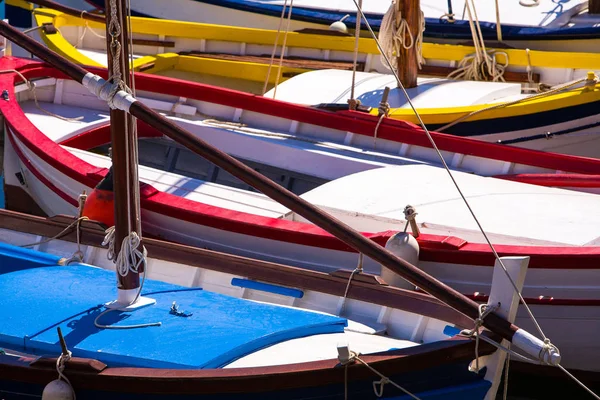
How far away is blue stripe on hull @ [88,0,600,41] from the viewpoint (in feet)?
36.3

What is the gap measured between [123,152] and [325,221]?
1220mm

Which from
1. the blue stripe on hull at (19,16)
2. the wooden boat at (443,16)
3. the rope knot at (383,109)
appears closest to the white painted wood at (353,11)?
the wooden boat at (443,16)

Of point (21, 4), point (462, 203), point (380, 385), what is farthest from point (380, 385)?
point (21, 4)

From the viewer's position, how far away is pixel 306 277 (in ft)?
18.3

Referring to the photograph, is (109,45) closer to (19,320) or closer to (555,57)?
(19,320)

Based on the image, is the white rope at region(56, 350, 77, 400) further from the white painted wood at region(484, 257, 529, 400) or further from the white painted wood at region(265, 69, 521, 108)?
the white painted wood at region(265, 69, 521, 108)

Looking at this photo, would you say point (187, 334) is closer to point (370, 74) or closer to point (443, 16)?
point (370, 74)

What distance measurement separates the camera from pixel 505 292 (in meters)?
4.12

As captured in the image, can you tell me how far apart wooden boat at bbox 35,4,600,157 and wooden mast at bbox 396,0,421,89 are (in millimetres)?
177

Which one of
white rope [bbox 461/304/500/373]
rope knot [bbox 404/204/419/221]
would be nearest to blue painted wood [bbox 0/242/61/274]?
rope knot [bbox 404/204/419/221]

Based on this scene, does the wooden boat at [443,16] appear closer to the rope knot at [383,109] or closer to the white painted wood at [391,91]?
the white painted wood at [391,91]

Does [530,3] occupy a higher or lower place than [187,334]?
higher

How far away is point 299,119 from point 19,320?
13.8ft

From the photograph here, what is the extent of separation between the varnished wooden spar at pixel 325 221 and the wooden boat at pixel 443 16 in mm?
7585
